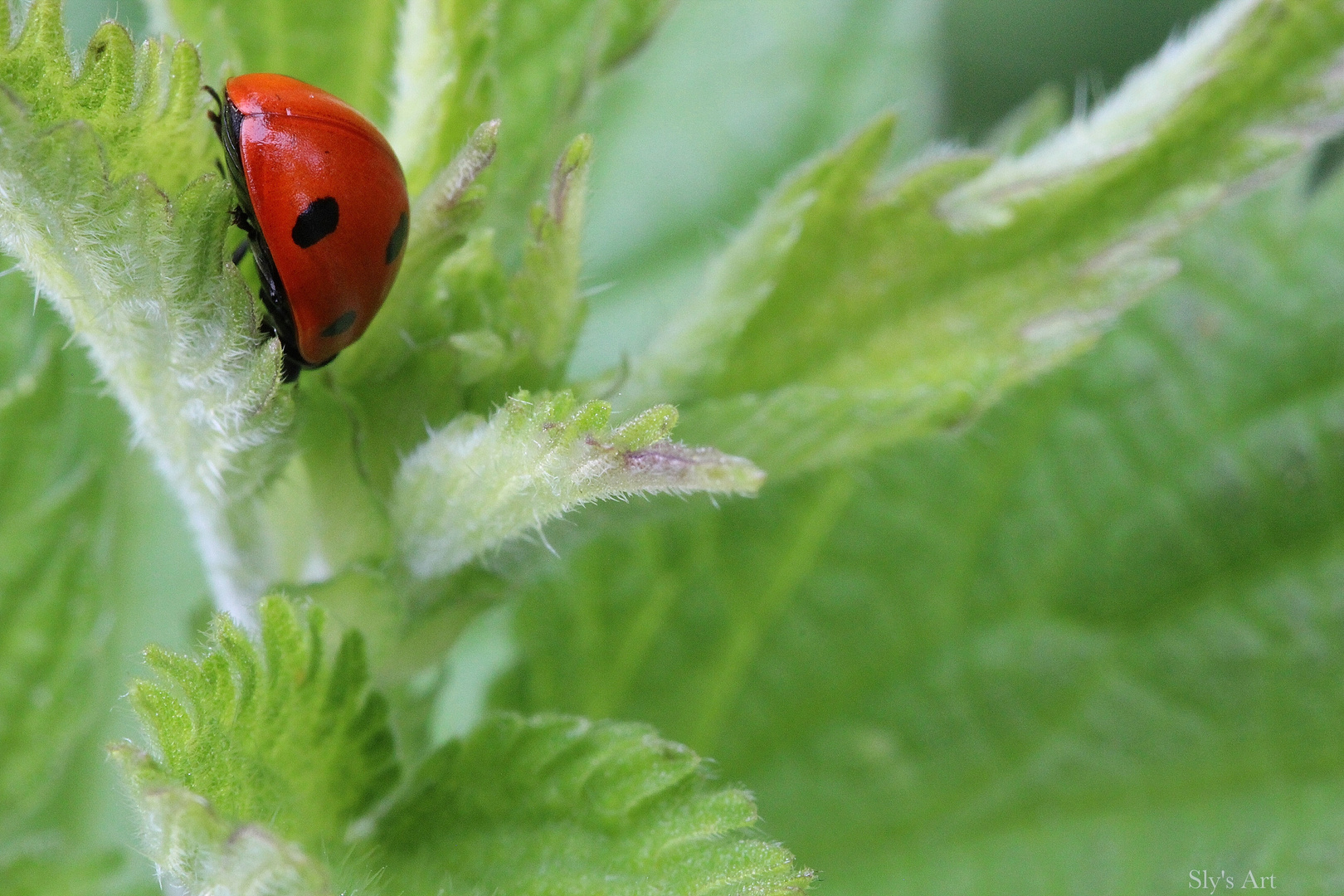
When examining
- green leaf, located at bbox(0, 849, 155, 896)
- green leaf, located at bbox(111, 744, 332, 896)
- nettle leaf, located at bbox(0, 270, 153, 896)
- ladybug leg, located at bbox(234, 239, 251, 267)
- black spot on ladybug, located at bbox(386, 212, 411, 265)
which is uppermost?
black spot on ladybug, located at bbox(386, 212, 411, 265)

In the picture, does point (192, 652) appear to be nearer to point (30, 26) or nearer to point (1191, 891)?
point (30, 26)

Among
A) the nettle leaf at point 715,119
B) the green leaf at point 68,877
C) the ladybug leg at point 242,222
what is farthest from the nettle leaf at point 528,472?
the nettle leaf at point 715,119

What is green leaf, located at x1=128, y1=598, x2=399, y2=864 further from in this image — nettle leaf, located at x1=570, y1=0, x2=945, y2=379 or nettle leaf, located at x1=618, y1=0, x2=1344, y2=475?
nettle leaf, located at x1=570, y1=0, x2=945, y2=379

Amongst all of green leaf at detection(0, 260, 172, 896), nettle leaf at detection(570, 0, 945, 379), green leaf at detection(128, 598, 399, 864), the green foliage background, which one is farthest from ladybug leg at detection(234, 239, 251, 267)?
nettle leaf at detection(570, 0, 945, 379)

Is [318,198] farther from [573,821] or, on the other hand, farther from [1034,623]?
[1034,623]

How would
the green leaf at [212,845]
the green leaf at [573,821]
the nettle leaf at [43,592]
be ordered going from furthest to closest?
the nettle leaf at [43,592] < the green leaf at [573,821] < the green leaf at [212,845]

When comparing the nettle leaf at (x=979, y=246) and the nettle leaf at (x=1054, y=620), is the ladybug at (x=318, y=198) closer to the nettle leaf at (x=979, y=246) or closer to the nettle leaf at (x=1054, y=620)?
the nettle leaf at (x=979, y=246)
